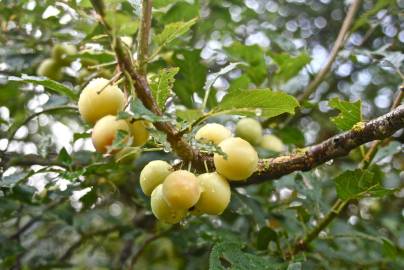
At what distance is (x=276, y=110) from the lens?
3.08 feet

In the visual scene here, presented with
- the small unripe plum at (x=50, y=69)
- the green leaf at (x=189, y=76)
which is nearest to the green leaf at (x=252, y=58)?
the green leaf at (x=189, y=76)

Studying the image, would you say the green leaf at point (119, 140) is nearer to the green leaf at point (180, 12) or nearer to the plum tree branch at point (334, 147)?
the plum tree branch at point (334, 147)

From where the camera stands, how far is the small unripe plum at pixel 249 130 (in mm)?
1615

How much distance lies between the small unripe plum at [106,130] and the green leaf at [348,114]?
50cm

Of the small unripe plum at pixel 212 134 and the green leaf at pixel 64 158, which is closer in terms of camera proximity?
the small unripe plum at pixel 212 134

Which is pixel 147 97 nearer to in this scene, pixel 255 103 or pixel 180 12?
pixel 255 103

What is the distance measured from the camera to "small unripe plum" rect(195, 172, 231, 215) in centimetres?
95

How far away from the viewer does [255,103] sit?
0.89 m

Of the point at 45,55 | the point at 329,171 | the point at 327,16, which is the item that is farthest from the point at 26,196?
the point at 327,16

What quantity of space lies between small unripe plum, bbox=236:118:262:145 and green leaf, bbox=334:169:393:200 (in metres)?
0.46

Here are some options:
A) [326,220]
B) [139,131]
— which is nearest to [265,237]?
[326,220]

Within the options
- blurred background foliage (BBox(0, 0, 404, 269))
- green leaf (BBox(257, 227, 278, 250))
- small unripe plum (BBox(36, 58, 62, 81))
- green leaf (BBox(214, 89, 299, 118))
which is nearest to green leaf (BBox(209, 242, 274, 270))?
blurred background foliage (BBox(0, 0, 404, 269))

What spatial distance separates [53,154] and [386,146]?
1.10 metres

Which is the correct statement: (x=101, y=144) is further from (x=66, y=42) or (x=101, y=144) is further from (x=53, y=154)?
(x=66, y=42)
